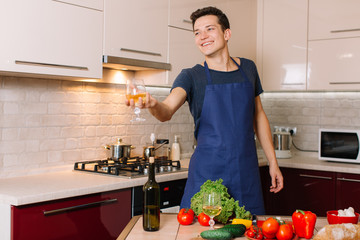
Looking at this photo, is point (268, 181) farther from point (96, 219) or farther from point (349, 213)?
point (349, 213)

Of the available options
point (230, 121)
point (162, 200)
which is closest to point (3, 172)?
point (162, 200)

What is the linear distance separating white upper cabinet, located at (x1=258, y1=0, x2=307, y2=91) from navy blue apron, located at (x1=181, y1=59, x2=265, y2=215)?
189 centimetres

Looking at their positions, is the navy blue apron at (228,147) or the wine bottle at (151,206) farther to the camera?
the navy blue apron at (228,147)

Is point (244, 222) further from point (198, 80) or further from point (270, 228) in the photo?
point (198, 80)

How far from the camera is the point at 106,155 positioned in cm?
341

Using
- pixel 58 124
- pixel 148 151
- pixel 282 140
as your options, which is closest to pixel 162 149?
pixel 148 151

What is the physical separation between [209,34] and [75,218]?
1.25 meters

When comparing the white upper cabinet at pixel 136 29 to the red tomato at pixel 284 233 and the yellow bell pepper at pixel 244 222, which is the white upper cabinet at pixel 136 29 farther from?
the red tomato at pixel 284 233

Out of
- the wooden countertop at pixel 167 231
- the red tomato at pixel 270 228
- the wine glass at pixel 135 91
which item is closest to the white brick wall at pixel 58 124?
the wooden countertop at pixel 167 231

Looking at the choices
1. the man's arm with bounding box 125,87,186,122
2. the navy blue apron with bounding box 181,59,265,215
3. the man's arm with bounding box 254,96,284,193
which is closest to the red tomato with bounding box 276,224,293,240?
the man's arm with bounding box 125,87,186,122

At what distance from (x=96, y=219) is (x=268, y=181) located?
1892mm

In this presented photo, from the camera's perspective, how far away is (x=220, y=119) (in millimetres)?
2396

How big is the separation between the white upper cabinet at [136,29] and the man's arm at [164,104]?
903 millimetres

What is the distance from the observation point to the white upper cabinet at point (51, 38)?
2408mm
